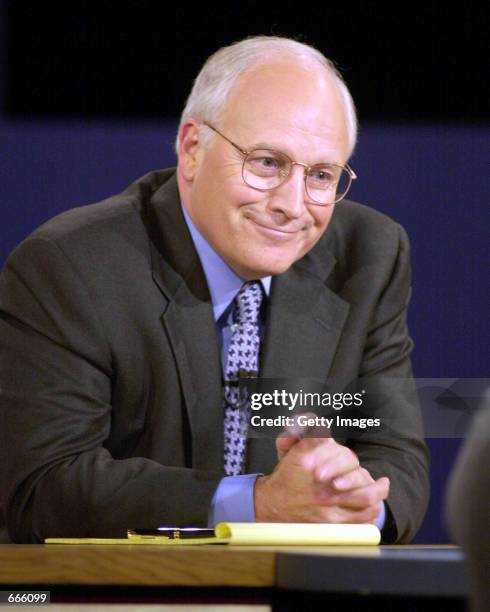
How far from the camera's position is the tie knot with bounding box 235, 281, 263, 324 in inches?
84.5

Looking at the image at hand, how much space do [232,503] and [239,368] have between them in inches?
15.0

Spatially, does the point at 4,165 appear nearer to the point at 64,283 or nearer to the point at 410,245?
the point at 64,283

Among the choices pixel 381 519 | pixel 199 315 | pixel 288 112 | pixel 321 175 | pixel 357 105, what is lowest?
pixel 381 519

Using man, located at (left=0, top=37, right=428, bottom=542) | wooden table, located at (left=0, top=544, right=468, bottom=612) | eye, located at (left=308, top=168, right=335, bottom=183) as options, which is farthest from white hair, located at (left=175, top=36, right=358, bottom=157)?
wooden table, located at (left=0, top=544, right=468, bottom=612)

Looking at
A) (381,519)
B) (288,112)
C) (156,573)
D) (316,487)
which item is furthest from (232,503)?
(288,112)

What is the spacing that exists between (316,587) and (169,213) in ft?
3.94

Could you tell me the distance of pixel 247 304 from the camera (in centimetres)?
215

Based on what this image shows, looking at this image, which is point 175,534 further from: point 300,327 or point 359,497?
point 300,327

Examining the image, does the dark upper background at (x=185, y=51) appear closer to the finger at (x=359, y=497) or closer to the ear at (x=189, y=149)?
the ear at (x=189, y=149)

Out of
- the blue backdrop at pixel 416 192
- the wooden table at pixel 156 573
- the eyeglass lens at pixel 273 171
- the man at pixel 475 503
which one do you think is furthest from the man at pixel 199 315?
the man at pixel 475 503

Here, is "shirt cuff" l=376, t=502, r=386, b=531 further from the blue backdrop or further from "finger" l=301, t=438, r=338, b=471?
the blue backdrop

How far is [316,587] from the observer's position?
3.56 ft
